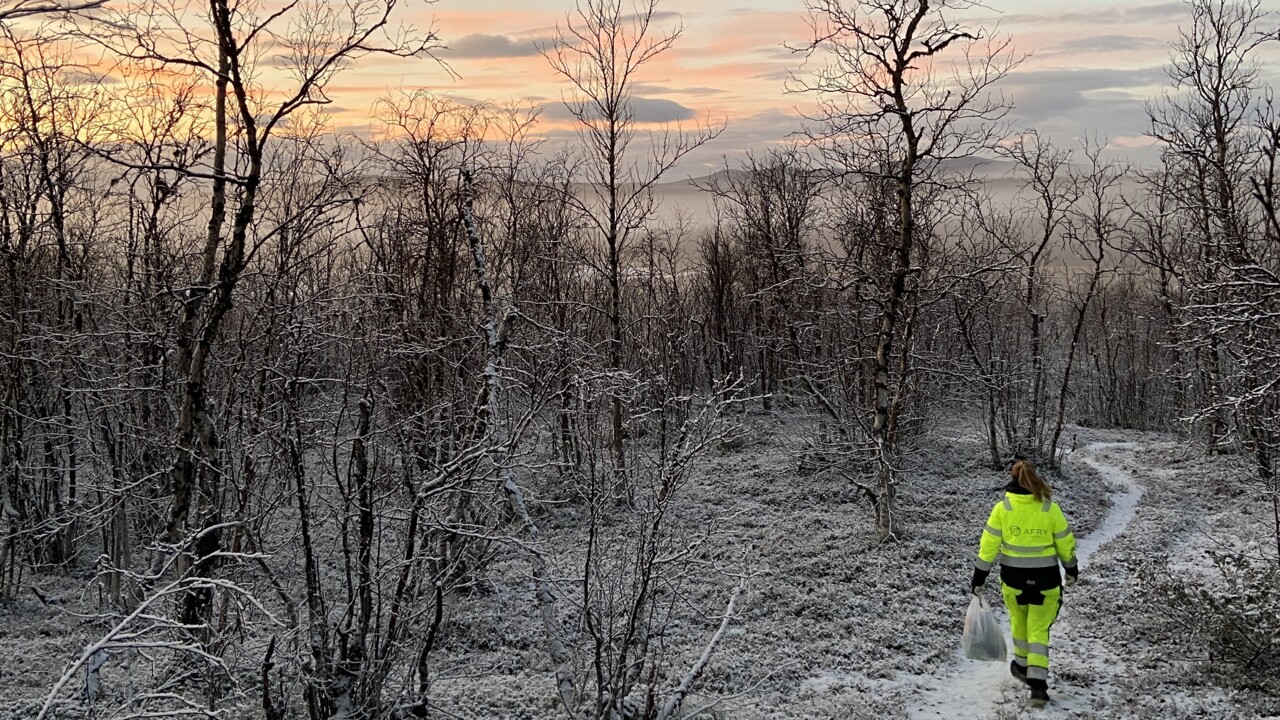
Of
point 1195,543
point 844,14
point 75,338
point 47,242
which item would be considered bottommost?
point 1195,543

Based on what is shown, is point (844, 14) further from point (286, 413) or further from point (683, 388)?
point (683, 388)

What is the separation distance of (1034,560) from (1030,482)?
68cm

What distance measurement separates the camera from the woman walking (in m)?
7.05

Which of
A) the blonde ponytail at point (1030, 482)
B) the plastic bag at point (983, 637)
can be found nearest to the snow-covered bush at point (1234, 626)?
the plastic bag at point (983, 637)

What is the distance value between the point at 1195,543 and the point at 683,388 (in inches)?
743

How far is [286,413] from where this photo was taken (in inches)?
235

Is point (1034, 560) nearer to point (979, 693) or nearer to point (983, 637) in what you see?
point (983, 637)

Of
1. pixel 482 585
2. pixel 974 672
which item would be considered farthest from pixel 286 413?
pixel 974 672

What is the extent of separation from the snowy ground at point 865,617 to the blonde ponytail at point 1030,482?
6.04 feet

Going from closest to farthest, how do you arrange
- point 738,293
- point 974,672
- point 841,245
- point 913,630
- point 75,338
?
point 75,338
point 974,672
point 913,630
point 841,245
point 738,293

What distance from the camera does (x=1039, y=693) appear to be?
7051 millimetres

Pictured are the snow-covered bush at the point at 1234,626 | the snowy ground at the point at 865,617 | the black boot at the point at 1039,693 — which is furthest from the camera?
the snowy ground at the point at 865,617

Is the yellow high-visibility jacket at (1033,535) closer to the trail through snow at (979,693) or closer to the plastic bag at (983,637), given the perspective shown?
the plastic bag at (983,637)

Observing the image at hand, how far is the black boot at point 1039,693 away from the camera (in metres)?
7.03
